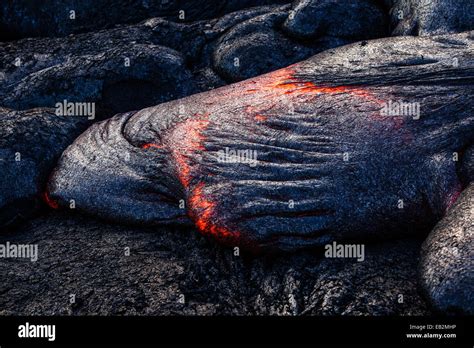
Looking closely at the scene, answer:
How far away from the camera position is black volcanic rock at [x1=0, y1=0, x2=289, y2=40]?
24.5 ft

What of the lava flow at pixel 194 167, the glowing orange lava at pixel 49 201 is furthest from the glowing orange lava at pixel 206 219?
the glowing orange lava at pixel 49 201

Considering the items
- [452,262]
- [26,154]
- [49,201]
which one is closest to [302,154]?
[452,262]

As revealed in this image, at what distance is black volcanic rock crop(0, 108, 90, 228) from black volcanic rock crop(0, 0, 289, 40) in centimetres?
249

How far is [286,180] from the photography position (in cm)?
411

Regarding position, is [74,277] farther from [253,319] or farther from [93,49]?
[93,49]

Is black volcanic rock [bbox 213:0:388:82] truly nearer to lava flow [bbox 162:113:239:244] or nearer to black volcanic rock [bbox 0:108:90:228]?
lava flow [bbox 162:113:239:244]

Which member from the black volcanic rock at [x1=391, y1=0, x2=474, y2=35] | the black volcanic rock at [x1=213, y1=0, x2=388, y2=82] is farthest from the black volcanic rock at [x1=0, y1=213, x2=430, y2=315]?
the black volcanic rock at [x1=391, y1=0, x2=474, y2=35]

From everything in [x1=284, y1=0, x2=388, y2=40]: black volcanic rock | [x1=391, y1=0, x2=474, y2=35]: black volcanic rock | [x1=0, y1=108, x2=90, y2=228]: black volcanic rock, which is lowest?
[x1=0, y1=108, x2=90, y2=228]: black volcanic rock

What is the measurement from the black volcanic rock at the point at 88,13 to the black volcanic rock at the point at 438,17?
7.27ft

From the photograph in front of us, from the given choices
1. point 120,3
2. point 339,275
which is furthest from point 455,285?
point 120,3

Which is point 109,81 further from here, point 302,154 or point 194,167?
point 302,154

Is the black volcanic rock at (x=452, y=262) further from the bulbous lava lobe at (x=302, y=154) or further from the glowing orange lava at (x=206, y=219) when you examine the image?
the glowing orange lava at (x=206, y=219)

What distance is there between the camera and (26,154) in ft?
16.5

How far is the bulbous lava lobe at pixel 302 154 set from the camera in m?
3.95
